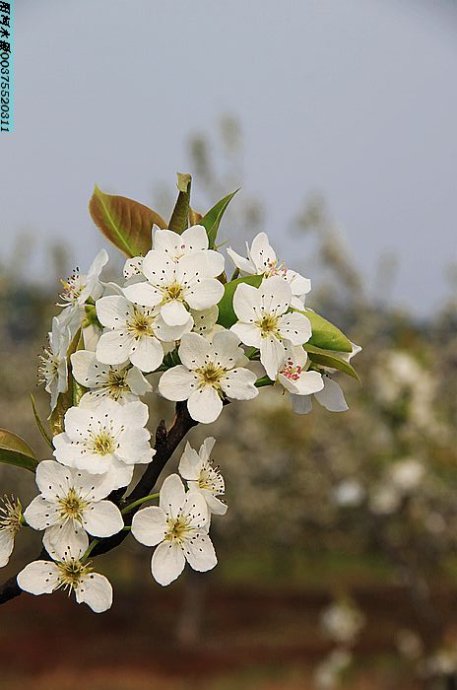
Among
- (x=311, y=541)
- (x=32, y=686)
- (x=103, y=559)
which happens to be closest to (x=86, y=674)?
(x=32, y=686)

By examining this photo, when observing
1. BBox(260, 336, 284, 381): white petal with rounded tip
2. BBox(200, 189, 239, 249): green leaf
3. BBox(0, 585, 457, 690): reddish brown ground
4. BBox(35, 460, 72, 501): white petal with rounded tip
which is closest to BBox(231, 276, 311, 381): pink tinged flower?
BBox(260, 336, 284, 381): white petal with rounded tip

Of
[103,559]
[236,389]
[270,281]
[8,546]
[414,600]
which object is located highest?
[270,281]

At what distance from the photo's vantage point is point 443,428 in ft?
16.0

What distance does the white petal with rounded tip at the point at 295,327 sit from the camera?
874mm

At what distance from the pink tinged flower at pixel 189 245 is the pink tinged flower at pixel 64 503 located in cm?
24

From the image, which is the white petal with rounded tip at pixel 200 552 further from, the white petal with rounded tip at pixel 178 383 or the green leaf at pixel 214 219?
the green leaf at pixel 214 219

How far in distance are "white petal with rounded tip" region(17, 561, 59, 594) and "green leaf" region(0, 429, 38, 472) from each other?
0.36ft

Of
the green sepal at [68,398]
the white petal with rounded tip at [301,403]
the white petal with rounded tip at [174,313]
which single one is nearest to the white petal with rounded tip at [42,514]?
the green sepal at [68,398]

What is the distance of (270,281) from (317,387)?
124 millimetres

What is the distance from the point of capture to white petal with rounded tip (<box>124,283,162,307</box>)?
857mm

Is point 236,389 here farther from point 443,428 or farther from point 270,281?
point 443,428

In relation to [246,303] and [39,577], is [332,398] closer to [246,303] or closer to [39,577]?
[246,303]

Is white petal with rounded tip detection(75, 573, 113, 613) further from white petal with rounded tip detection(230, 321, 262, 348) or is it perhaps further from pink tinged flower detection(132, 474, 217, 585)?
white petal with rounded tip detection(230, 321, 262, 348)

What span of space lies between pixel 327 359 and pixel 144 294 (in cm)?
22
